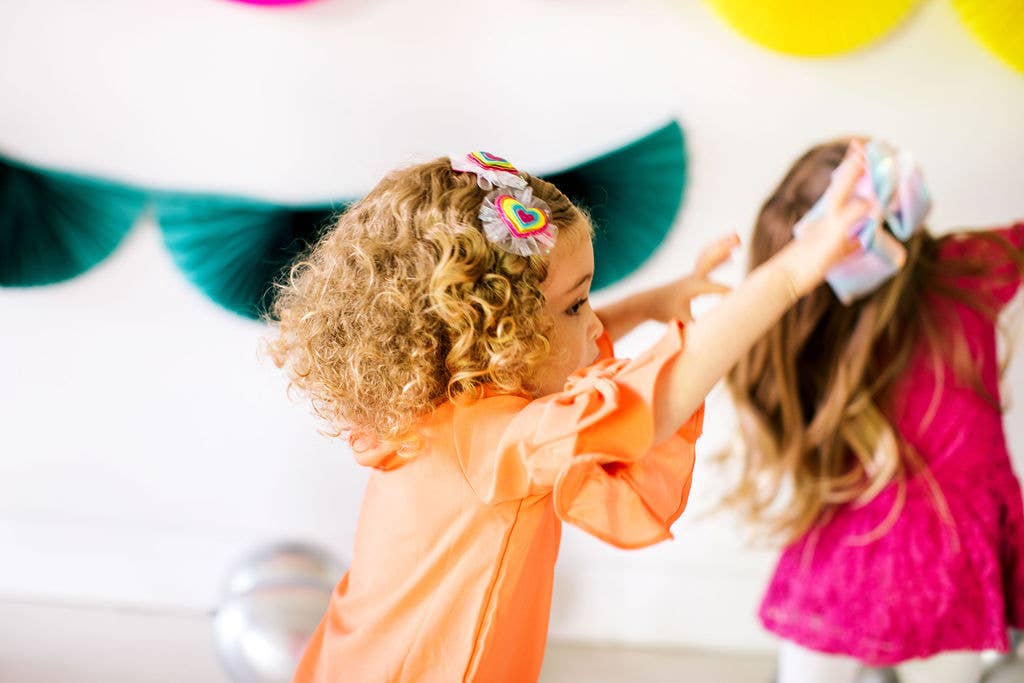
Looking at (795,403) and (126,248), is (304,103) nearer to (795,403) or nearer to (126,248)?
(126,248)

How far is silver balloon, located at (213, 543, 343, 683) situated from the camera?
1367 mm

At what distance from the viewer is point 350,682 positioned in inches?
39.1

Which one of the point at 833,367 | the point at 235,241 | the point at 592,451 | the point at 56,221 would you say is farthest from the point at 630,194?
the point at 56,221

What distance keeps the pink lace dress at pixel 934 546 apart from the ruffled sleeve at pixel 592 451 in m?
0.48

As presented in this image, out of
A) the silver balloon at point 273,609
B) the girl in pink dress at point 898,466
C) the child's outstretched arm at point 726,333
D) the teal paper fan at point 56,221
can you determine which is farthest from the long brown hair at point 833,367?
the teal paper fan at point 56,221

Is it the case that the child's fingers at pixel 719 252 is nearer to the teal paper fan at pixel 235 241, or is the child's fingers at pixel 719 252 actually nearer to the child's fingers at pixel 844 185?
the child's fingers at pixel 844 185

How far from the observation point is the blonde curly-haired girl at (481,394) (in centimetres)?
83

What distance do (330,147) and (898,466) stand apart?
98 centimetres

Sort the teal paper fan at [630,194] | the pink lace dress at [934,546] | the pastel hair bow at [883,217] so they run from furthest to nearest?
1. the teal paper fan at [630,194]
2. the pink lace dress at [934,546]
3. the pastel hair bow at [883,217]

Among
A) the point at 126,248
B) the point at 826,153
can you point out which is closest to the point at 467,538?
the point at 826,153

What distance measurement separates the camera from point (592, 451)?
0.80 meters

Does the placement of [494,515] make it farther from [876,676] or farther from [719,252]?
[876,676]

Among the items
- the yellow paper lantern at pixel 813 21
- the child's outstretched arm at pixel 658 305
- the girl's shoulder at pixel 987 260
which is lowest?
the girl's shoulder at pixel 987 260

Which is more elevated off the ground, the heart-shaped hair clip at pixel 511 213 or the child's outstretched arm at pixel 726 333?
the heart-shaped hair clip at pixel 511 213
